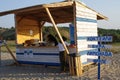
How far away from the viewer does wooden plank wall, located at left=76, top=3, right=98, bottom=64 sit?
43.0ft

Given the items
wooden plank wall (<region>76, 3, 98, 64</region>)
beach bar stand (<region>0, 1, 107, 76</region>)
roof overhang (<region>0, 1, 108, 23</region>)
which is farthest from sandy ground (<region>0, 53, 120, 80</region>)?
roof overhang (<region>0, 1, 108, 23</region>)

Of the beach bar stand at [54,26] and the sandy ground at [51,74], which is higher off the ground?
the beach bar stand at [54,26]

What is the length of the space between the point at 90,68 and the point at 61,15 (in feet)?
11.9

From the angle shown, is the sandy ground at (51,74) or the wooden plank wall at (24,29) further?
the wooden plank wall at (24,29)

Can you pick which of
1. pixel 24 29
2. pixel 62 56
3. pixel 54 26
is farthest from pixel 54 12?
pixel 62 56

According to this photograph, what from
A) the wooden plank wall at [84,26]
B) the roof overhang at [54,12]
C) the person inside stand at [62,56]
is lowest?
the person inside stand at [62,56]

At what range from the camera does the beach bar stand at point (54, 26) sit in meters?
12.7

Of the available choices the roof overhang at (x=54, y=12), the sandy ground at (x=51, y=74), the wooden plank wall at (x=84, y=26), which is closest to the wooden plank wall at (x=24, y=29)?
the roof overhang at (x=54, y=12)

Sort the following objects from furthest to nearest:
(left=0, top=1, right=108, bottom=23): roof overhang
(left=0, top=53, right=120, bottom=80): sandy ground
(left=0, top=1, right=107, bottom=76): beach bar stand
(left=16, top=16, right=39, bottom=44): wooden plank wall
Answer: (left=16, top=16, right=39, bottom=44): wooden plank wall < (left=0, top=1, right=107, bottom=76): beach bar stand < (left=0, top=1, right=108, bottom=23): roof overhang < (left=0, top=53, right=120, bottom=80): sandy ground

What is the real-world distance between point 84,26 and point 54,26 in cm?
210

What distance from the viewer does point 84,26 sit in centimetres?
1374

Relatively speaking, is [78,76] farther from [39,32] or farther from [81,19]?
[39,32]

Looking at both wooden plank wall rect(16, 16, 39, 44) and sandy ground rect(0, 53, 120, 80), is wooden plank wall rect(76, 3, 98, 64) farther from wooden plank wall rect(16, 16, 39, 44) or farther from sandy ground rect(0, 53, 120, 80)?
wooden plank wall rect(16, 16, 39, 44)

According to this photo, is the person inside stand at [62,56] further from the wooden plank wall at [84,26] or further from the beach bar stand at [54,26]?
the wooden plank wall at [84,26]
